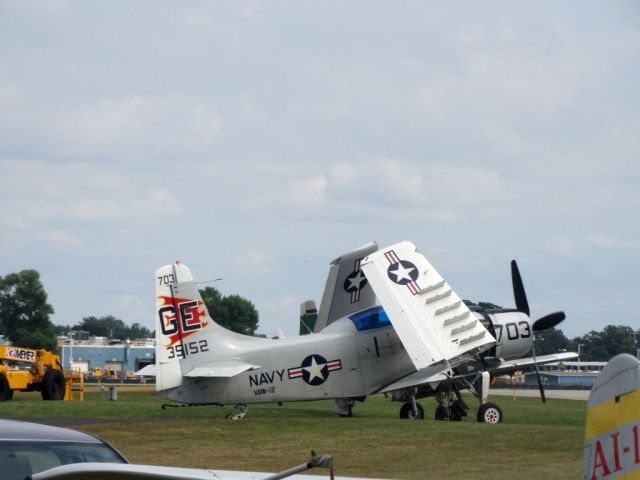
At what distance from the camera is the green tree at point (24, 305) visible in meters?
112

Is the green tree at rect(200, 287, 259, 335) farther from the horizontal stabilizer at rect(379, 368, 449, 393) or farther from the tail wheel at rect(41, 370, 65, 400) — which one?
the horizontal stabilizer at rect(379, 368, 449, 393)

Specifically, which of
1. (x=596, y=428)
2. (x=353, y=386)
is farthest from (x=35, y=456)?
(x=353, y=386)

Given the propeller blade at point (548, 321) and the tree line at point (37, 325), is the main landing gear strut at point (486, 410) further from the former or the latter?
the tree line at point (37, 325)

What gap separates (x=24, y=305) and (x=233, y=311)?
21763 millimetres

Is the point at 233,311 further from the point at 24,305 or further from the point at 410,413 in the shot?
the point at 410,413

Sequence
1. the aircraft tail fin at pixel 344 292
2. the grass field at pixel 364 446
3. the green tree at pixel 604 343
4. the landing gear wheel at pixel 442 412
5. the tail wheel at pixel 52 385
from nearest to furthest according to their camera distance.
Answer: the grass field at pixel 364 446, the landing gear wheel at pixel 442 412, the aircraft tail fin at pixel 344 292, the tail wheel at pixel 52 385, the green tree at pixel 604 343

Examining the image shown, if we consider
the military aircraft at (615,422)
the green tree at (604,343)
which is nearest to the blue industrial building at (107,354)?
the green tree at (604,343)

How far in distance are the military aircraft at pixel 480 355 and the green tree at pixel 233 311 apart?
302 feet

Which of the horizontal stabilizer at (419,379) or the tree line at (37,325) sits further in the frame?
the tree line at (37,325)

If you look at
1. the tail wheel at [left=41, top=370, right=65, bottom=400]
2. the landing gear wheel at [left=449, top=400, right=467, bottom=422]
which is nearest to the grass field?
the landing gear wheel at [left=449, top=400, right=467, bottom=422]

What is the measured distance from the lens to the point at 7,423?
21.7 feet

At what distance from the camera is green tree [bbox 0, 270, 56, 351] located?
11206 centimetres

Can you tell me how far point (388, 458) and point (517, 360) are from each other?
9996 millimetres

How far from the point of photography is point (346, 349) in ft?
73.9
